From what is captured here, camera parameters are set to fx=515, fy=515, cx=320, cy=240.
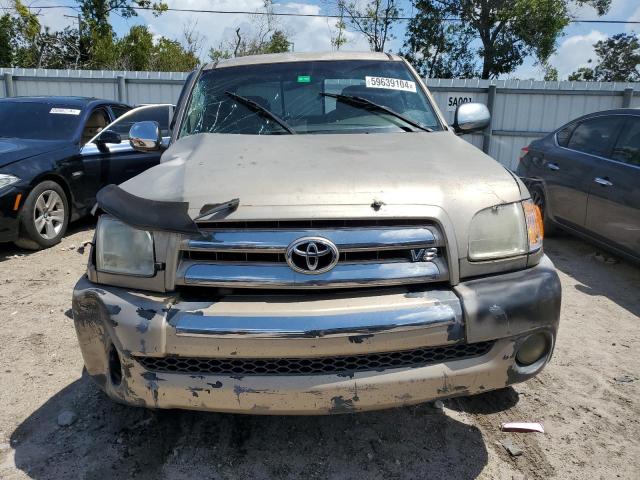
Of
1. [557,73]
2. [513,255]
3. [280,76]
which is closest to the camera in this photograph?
[513,255]

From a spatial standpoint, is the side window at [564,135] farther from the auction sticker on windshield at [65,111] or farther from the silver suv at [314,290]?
the auction sticker on windshield at [65,111]

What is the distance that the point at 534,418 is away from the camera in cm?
268

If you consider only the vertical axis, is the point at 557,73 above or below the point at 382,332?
above

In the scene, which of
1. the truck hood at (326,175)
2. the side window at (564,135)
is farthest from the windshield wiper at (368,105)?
the side window at (564,135)

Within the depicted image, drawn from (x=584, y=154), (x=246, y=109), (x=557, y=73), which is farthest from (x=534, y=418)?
(x=557, y=73)

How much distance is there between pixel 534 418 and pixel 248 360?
1.64m

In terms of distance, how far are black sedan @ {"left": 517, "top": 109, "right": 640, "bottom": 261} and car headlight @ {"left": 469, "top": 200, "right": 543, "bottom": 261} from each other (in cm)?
298

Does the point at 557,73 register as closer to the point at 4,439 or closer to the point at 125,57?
the point at 125,57

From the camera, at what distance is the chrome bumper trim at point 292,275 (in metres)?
1.97

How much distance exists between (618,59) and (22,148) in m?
42.7

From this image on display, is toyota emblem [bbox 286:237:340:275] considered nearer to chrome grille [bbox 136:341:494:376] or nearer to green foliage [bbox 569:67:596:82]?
chrome grille [bbox 136:341:494:376]

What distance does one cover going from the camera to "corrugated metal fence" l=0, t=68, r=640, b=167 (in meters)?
12.1

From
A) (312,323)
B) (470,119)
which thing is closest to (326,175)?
(312,323)

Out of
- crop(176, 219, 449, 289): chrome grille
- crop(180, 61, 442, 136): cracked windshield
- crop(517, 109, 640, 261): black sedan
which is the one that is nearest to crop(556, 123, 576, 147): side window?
crop(517, 109, 640, 261): black sedan
